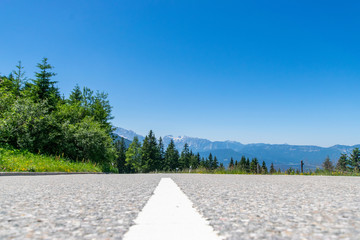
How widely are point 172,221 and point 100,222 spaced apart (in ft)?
1.79

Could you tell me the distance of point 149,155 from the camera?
76.6 metres

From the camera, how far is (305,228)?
57.9 inches

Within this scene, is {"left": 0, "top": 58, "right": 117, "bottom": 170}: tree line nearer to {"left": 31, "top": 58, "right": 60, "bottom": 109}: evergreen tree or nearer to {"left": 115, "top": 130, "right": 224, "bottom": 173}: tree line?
{"left": 31, "top": 58, "right": 60, "bottom": 109}: evergreen tree

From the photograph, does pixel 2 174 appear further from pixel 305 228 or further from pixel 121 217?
pixel 305 228

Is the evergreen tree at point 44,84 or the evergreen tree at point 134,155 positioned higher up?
the evergreen tree at point 44,84

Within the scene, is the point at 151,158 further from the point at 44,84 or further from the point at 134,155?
the point at 44,84

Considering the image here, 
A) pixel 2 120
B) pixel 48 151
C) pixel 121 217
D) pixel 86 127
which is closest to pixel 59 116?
pixel 86 127

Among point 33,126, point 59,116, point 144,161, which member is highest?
point 59,116

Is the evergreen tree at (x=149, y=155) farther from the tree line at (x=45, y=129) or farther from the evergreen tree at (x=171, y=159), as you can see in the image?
the tree line at (x=45, y=129)

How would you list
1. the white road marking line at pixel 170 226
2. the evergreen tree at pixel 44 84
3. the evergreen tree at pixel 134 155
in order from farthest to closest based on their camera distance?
1. the evergreen tree at pixel 134 155
2. the evergreen tree at pixel 44 84
3. the white road marking line at pixel 170 226

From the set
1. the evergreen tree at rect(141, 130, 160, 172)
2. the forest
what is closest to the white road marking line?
the forest

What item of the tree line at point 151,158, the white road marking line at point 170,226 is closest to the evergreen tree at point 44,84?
the white road marking line at point 170,226

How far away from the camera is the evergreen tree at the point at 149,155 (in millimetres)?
75375

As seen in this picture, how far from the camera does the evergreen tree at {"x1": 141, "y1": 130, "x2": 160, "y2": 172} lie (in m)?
75.4
